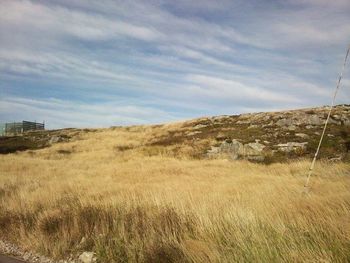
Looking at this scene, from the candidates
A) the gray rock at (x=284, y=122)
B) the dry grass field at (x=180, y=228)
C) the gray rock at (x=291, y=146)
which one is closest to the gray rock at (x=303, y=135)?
the gray rock at (x=291, y=146)

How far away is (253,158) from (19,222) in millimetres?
21383

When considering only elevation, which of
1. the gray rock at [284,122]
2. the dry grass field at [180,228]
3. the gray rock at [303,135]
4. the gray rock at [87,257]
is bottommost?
the gray rock at [87,257]

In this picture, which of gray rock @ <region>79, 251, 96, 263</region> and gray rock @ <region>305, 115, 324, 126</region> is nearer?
gray rock @ <region>79, 251, 96, 263</region>

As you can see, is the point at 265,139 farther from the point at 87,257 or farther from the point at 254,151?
the point at 87,257

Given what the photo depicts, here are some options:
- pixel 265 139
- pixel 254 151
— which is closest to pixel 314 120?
pixel 265 139

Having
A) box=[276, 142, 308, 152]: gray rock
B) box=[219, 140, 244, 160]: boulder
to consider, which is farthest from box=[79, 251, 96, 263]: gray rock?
box=[276, 142, 308, 152]: gray rock

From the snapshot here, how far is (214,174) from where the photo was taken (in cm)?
2112

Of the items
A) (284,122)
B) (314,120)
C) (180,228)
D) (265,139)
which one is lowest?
(180,228)

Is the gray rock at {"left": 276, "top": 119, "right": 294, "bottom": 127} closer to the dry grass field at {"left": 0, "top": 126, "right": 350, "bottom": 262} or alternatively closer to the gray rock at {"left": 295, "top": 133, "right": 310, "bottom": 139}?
the gray rock at {"left": 295, "top": 133, "right": 310, "bottom": 139}

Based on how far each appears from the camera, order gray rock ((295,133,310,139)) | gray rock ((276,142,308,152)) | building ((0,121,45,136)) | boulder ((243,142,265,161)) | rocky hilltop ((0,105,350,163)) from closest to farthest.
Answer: boulder ((243,142,265,161))
rocky hilltop ((0,105,350,163))
gray rock ((276,142,308,152))
gray rock ((295,133,310,139))
building ((0,121,45,136))

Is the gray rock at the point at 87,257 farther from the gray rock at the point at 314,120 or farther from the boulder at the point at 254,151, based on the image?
the gray rock at the point at 314,120

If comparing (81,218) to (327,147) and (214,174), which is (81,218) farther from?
(327,147)

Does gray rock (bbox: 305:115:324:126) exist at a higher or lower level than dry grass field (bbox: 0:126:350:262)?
higher

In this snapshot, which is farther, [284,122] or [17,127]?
[17,127]
